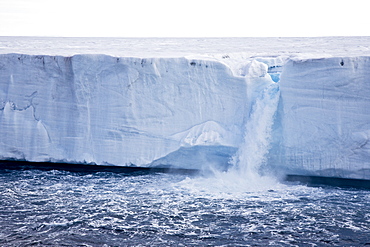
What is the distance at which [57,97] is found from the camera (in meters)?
8.07

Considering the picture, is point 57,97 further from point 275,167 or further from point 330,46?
point 330,46

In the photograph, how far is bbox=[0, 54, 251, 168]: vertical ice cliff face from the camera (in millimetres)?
7473

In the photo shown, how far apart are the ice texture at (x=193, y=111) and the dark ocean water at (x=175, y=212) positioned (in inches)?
17.5

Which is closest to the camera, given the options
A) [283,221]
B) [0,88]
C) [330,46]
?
[283,221]

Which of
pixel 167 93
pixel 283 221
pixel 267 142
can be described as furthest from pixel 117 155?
pixel 283 221

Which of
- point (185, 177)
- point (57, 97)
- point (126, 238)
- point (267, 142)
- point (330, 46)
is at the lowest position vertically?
point (126, 238)

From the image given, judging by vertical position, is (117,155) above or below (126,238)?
above

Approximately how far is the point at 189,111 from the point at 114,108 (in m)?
1.27

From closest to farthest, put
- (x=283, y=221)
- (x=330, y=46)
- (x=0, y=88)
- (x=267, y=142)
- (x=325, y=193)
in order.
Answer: (x=283, y=221), (x=325, y=193), (x=267, y=142), (x=0, y=88), (x=330, y=46)

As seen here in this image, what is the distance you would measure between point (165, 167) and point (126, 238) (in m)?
2.66

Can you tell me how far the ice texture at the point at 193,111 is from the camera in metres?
7.01

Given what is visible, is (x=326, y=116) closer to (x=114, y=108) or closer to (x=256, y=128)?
(x=256, y=128)

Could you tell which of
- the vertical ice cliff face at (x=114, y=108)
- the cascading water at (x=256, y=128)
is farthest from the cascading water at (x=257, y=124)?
the vertical ice cliff face at (x=114, y=108)

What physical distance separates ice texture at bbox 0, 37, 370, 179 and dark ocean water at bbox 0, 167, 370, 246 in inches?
17.5
